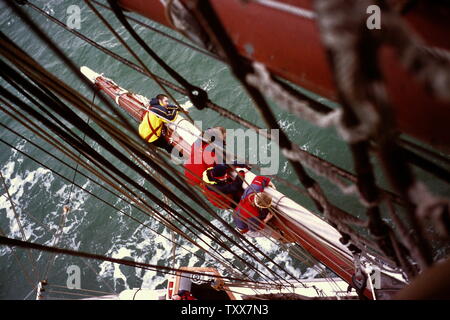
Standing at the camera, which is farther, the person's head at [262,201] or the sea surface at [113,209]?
the sea surface at [113,209]

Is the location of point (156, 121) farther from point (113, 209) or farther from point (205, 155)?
point (113, 209)

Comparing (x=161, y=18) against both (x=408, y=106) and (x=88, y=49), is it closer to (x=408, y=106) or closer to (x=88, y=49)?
(x=408, y=106)

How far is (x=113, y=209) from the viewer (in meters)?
9.95

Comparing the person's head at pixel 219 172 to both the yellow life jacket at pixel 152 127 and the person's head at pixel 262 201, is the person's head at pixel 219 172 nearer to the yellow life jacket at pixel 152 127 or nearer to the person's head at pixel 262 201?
the person's head at pixel 262 201

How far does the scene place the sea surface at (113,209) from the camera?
794cm

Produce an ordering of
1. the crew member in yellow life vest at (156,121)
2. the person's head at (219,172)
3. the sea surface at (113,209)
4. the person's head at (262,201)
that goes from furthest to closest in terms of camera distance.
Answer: the sea surface at (113,209) → the crew member in yellow life vest at (156,121) → the person's head at (219,172) → the person's head at (262,201)

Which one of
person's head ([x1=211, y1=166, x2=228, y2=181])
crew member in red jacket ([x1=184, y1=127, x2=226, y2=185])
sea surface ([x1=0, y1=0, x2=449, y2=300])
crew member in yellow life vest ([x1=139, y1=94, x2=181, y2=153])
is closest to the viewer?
person's head ([x1=211, y1=166, x2=228, y2=181])

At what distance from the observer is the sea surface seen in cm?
794

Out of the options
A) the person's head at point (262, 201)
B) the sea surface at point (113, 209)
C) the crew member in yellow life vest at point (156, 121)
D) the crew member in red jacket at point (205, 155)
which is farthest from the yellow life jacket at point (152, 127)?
the person's head at point (262, 201)

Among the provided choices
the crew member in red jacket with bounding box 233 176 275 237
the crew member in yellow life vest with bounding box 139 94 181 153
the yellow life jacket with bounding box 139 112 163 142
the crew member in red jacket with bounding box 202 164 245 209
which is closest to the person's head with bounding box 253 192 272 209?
the crew member in red jacket with bounding box 233 176 275 237

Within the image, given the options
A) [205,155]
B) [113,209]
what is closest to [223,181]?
[205,155]

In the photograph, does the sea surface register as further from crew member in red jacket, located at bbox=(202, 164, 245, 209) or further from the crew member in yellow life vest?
crew member in red jacket, located at bbox=(202, 164, 245, 209)
